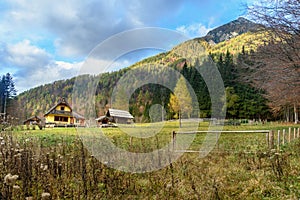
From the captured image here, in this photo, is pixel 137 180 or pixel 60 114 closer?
pixel 137 180

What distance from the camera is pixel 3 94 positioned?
4459 cm

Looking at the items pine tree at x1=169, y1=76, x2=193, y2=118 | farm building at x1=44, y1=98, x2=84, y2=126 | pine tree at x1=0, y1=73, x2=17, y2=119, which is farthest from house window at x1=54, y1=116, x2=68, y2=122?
pine tree at x1=169, y1=76, x2=193, y2=118

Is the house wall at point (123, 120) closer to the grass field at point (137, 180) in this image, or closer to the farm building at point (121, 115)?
the farm building at point (121, 115)

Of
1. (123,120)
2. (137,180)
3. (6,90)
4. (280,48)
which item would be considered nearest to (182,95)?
(123,120)

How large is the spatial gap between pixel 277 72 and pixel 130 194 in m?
7.37

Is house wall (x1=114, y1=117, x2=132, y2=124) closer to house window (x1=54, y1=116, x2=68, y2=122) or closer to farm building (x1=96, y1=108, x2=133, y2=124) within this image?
farm building (x1=96, y1=108, x2=133, y2=124)

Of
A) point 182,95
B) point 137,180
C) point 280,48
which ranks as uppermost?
point 280,48

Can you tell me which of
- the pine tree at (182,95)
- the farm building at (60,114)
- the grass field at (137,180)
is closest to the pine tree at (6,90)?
the farm building at (60,114)

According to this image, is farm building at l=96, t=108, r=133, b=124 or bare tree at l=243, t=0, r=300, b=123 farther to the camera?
farm building at l=96, t=108, r=133, b=124

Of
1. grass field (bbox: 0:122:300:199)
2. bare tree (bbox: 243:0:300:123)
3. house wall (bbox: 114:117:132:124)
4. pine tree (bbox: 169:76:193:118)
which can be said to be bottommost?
grass field (bbox: 0:122:300:199)

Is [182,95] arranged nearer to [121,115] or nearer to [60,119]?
[121,115]

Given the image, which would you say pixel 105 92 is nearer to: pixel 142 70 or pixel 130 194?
pixel 142 70

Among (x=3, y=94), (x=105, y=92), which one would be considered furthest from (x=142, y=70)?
(x=3, y=94)

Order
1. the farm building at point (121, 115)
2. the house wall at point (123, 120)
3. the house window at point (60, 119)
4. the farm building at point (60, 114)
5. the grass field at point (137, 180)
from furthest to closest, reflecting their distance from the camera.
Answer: the house window at point (60, 119) → the farm building at point (60, 114) → the house wall at point (123, 120) → the farm building at point (121, 115) → the grass field at point (137, 180)
